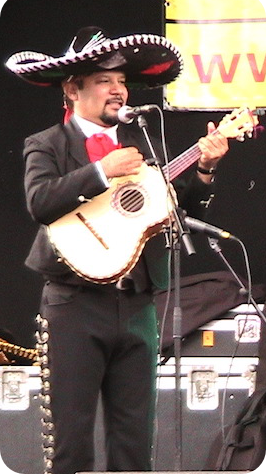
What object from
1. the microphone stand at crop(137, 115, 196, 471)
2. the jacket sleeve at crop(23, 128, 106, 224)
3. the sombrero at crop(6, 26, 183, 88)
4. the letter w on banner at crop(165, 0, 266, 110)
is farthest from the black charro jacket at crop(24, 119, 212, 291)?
the letter w on banner at crop(165, 0, 266, 110)

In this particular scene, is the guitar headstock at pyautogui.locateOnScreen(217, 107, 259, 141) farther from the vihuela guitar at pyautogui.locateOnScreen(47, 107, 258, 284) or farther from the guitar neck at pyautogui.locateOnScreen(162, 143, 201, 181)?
the guitar neck at pyautogui.locateOnScreen(162, 143, 201, 181)

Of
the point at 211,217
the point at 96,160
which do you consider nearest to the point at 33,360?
the point at 211,217

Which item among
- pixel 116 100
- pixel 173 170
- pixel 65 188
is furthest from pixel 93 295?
pixel 116 100

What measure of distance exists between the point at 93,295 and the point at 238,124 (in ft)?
2.65

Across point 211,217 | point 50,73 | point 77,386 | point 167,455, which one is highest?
point 50,73

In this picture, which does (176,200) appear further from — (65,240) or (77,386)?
(77,386)

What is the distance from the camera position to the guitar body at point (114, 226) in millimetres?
4836

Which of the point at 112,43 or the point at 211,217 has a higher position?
the point at 112,43

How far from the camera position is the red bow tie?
4980 millimetres

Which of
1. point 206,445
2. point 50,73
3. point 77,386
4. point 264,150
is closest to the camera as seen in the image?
point 77,386

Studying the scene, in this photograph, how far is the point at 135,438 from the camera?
4867mm

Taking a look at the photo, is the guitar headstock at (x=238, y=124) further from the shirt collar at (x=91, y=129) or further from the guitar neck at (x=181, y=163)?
the shirt collar at (x=91, y=129)

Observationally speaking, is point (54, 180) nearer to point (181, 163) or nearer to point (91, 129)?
point (91, 129)

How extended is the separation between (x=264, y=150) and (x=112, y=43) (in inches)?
58.4
